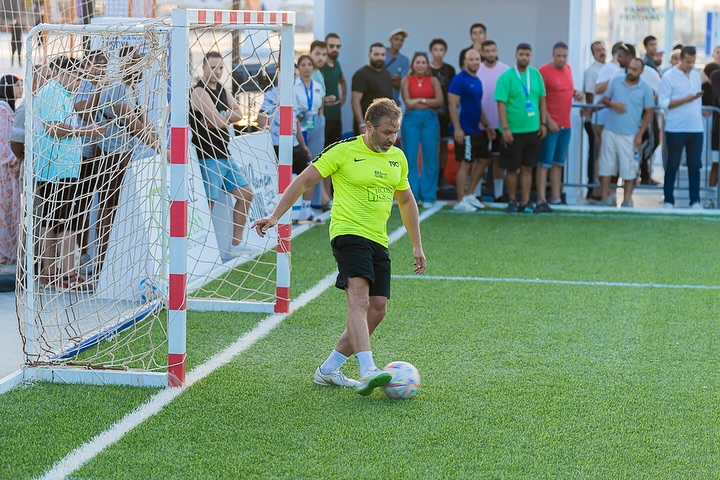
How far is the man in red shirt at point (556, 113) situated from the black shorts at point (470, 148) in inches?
36.0

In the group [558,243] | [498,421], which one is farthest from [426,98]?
[498,421]

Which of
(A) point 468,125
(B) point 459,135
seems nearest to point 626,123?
A: (A) point 468,125

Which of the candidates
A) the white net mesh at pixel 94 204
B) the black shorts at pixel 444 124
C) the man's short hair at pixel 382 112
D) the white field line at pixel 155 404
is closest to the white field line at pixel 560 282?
the white field line at pixel 155 404

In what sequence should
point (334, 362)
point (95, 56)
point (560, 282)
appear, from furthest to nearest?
point (560, 282), point (95, 56), point (334, 362)

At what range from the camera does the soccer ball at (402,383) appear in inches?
231

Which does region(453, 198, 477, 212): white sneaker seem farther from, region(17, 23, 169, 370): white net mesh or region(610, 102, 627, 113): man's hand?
region(17, 23, 169, 370): white net mesh

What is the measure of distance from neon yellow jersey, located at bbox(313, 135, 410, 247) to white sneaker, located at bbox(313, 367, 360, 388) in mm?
803

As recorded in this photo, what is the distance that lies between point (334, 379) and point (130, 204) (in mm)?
3232

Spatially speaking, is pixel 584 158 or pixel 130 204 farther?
pixel 584 158

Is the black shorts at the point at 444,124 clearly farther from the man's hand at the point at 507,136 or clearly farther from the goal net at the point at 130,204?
the goal net at the point at 130,204

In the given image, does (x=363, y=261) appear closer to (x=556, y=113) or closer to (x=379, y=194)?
(x=379, y=194)

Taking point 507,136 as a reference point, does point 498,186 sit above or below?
below

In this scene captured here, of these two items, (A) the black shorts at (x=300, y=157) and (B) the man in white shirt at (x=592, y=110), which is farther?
(B) the man in white shirt at (x=592, y=110)

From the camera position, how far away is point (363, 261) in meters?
6.01
